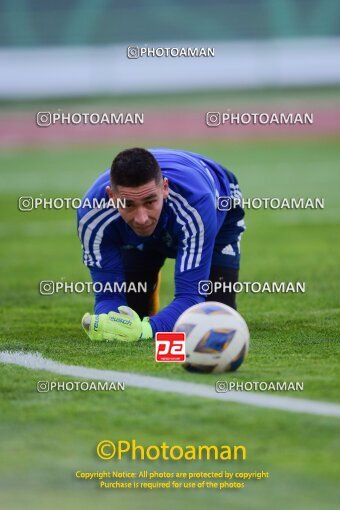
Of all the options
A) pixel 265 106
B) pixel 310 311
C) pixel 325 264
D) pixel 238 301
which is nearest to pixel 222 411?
pixel 310 311

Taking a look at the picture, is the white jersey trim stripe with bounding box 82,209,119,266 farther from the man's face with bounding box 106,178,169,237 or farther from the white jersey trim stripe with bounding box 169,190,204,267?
the white jersey trim stripe with bounding box 169,190,204,267

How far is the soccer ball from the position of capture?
672cm

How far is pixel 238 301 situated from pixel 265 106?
27008 mm

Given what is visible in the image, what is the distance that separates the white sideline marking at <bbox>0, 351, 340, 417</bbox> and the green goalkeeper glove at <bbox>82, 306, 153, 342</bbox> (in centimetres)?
53

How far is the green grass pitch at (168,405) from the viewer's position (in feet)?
15.9

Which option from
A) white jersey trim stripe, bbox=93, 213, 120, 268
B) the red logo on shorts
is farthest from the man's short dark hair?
the red logo on shorts

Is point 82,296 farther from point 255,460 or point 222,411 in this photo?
point 255,460

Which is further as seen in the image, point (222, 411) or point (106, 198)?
point (106, 198)

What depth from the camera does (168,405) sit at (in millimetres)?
5969

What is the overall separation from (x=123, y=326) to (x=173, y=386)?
1.41m

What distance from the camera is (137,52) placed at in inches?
419

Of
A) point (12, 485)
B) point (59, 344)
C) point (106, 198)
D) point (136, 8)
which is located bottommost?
point (12, 485)

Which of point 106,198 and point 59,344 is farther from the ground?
point 106,198

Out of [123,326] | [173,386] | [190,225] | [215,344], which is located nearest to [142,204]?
[190,225]
